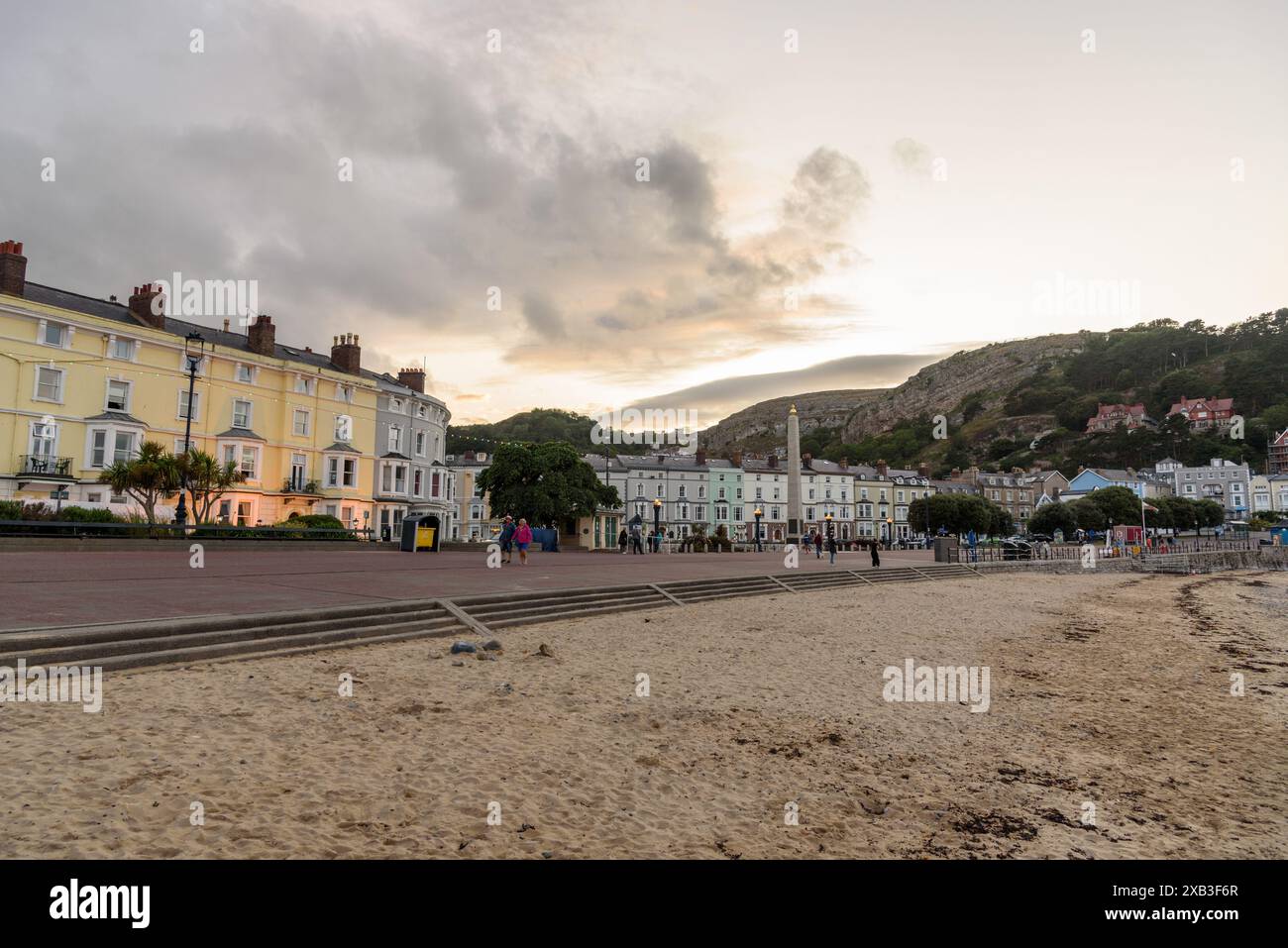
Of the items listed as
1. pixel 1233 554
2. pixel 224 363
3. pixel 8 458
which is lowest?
pixel 1233 554

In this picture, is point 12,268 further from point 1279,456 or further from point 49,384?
point 1279,456

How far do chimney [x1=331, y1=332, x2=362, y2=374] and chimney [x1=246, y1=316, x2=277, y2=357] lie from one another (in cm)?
483

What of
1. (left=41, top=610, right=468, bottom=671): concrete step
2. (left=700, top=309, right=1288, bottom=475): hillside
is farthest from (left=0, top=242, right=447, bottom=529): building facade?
(left=700, top=309, right=1288, bottom=475): hillside

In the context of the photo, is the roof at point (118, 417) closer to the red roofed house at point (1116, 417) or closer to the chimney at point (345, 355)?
the chimney at point (345, 355)

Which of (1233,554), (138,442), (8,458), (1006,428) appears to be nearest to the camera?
(8,458)

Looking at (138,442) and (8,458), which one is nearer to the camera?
(8,458)

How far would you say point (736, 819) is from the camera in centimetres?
494

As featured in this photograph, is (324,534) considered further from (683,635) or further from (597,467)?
(597,467)

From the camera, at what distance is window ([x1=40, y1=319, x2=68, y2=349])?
107ft

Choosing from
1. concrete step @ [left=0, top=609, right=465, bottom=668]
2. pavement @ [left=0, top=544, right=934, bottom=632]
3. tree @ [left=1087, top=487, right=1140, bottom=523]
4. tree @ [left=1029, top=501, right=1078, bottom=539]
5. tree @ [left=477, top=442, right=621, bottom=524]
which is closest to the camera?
concrete step @ [left=0, top=609, right=465, bottom=668]

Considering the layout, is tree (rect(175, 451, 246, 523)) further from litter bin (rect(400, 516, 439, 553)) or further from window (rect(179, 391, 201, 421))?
window (rect(179, 391, 201, 421))

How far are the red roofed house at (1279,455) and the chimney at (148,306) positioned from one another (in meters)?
170
